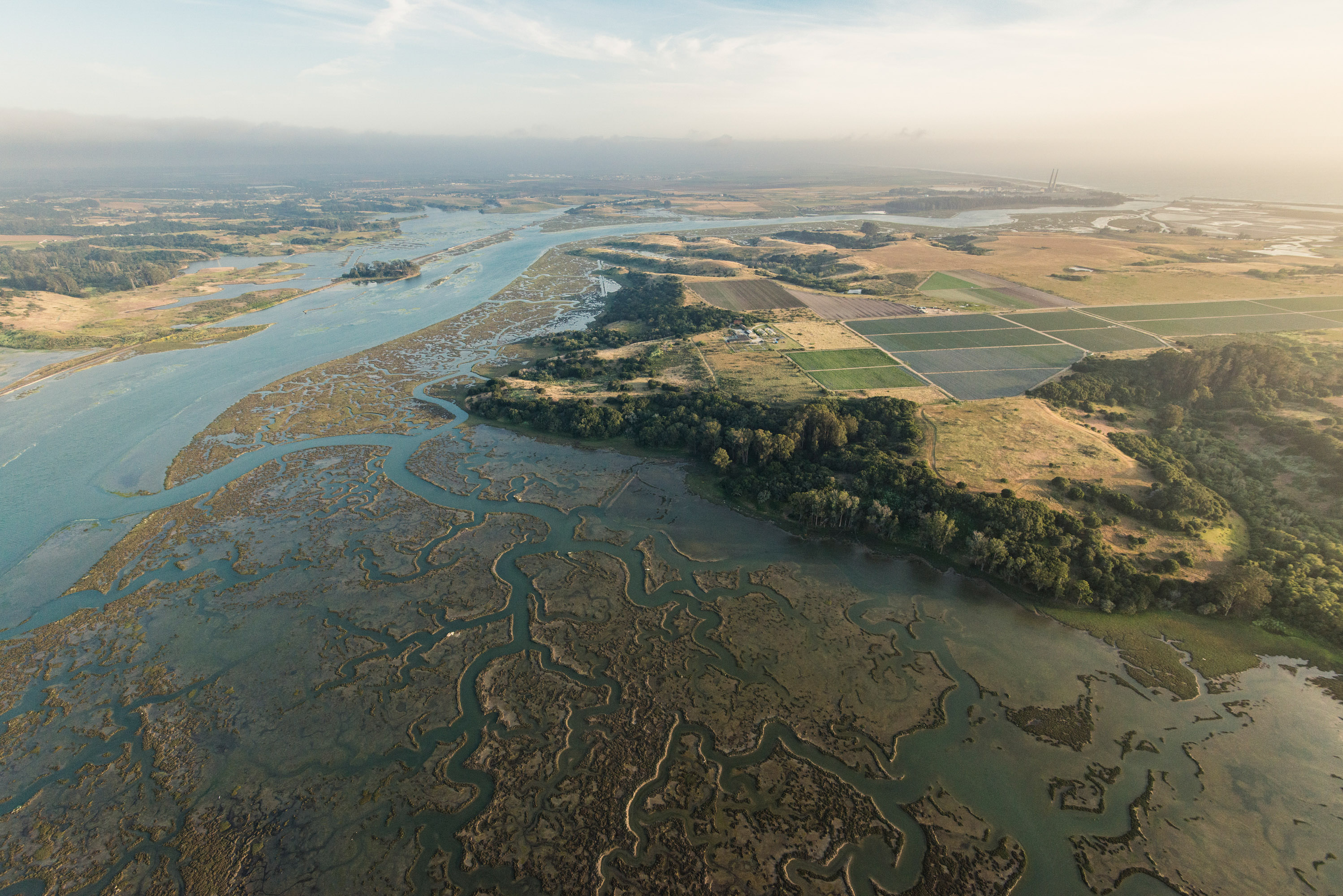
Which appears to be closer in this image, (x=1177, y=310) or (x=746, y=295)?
(x=1177, y=310)

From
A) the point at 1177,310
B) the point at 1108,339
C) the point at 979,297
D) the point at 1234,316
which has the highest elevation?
the point at 979,297

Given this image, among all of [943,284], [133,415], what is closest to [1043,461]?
[943,284]

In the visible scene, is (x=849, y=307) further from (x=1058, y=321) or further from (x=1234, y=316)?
(x=1234, y=316)

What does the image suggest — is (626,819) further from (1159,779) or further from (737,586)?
(1159,779)

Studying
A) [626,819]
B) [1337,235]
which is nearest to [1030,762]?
[626,819]

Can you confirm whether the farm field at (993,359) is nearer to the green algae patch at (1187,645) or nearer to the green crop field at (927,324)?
the green crop field at (927,324)
